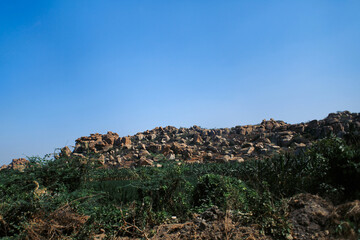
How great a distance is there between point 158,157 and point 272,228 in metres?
15.7

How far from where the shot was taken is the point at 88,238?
511cm

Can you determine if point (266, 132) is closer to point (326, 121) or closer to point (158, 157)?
point (326, 121)

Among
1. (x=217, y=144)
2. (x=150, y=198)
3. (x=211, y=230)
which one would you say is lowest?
(x=211, y=230)

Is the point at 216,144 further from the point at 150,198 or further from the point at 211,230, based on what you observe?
the point at 211,230

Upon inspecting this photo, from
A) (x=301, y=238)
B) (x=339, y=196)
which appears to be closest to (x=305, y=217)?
(x=301, y=238)

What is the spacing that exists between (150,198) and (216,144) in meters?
18.4

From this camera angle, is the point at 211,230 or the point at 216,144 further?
the point at 216,144

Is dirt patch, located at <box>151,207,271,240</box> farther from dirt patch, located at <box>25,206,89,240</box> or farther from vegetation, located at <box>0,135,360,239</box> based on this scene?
dirt patch, located at <box>25,206,89,240</box>

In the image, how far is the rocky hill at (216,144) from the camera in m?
19.4

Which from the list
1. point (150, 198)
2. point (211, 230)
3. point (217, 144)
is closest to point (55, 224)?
point (150, 198)

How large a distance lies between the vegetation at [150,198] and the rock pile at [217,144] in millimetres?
9731

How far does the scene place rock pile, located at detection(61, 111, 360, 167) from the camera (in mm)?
19519

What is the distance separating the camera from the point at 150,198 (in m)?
6.33

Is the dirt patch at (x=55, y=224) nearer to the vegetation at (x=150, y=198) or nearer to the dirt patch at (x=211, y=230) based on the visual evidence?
the vegetation at (x=150, y=198)
